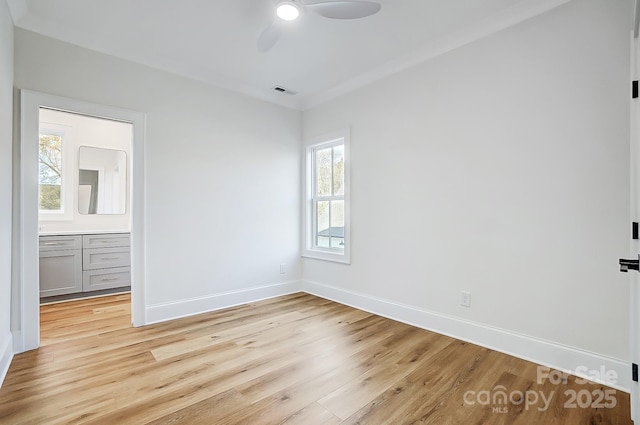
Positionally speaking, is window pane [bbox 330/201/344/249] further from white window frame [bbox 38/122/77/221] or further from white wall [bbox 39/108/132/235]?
white window frame [bbox 38/122/77/221]

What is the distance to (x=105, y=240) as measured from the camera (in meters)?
4.32

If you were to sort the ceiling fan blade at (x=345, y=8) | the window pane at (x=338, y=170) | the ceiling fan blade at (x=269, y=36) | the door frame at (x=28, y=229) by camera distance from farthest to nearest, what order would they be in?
the window pane at (x=338, y=170), the door frame at (x=28, y=229), the ceiling fan blade at (x=269, y=36), the ceiling fan blade at (x=345, y=8)

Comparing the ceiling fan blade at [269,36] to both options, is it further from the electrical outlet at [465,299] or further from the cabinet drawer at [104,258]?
the cabinet drawer at [104,258]

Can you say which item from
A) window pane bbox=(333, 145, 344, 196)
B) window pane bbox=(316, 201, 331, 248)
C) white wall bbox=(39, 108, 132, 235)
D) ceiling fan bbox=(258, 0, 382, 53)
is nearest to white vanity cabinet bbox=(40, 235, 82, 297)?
white wall bbox=(39, 108, 132, 235)

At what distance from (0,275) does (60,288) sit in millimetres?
2289

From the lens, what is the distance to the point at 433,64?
2977 millimetres

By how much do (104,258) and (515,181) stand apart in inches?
195

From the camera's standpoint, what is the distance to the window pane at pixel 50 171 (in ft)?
14.3

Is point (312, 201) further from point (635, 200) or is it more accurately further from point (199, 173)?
point (635, 200)

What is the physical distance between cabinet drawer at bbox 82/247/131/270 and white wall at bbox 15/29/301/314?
1.70 m

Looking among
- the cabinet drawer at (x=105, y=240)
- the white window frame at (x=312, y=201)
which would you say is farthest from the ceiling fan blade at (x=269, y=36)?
the cabinet drawer at (x=105, y=240)

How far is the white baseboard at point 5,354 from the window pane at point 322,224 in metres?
3.14

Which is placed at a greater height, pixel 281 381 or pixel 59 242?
pixel 59 242

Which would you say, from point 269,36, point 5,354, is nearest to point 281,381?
point 5,354
